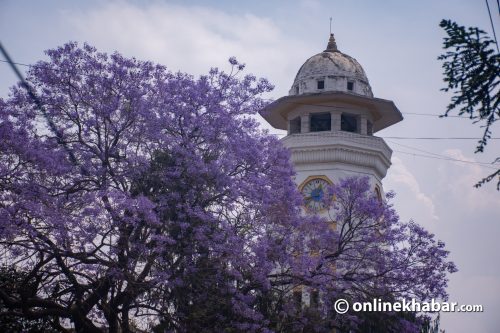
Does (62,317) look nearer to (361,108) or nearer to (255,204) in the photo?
(255,204)

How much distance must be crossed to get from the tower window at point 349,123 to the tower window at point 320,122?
0.52 m

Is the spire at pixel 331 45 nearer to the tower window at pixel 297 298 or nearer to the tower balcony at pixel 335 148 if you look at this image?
the tower balcony at pixel 335 148

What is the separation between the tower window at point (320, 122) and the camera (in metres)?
29.0

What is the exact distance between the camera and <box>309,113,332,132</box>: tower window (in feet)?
95.1

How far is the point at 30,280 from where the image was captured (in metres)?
14.1

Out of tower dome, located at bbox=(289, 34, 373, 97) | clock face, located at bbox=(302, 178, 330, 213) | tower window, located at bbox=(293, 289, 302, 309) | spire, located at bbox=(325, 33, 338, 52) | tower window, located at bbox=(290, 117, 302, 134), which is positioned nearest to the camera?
tower window, located at bbox=(293, 289, 302, 309)

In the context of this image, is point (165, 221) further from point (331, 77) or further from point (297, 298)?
point (331, 77)

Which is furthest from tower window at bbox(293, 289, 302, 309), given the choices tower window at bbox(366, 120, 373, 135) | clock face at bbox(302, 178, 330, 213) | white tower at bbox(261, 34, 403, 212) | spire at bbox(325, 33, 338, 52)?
spire at bbox(325, 33, 338, 52)

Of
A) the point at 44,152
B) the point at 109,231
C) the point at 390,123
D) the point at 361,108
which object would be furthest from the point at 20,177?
the point at 390,123

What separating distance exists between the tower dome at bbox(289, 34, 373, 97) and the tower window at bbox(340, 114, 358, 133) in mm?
1022

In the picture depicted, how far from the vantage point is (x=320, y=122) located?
29.2 m

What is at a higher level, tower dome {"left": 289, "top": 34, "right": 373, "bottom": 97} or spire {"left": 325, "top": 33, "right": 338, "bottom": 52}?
spire {"left": 325, "top": 33, "right": 338, "bottom": 52}

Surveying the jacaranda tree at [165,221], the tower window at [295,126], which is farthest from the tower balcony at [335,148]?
the jacaranda tree at [165,221]

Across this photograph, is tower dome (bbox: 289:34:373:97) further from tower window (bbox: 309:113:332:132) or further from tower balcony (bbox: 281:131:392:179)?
tower balcony (bbox: 281:131:392:179)
